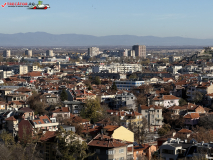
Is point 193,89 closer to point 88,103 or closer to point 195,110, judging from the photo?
point 195,110

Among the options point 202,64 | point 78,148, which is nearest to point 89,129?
point 78,148

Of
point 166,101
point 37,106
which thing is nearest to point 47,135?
point 37,106

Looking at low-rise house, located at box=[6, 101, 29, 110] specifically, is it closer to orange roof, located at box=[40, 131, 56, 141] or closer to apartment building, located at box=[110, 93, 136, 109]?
apartment building, located at box=[110, 93, 136, 109]

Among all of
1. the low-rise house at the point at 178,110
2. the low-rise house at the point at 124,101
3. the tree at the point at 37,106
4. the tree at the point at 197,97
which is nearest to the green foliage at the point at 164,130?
the low-rise house at the point at 178,110

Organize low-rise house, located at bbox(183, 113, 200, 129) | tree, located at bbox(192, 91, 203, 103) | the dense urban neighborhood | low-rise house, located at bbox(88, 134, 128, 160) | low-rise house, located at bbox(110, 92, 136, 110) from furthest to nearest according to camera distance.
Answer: tree, located at bbox(192, 91, 203, 103) < low-rise house, located at bbox(110, 92, 136, 110) < low-rise house, located at bbox(183, 113, 200, 129) < low-rise house, located at bbox(88, 134, 128, 160) < the dense urban neighborhood

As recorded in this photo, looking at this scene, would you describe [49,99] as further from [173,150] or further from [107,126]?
[173,150]

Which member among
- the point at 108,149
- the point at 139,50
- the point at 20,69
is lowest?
the point at 139,50

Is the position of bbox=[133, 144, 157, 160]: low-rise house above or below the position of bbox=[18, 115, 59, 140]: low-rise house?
below

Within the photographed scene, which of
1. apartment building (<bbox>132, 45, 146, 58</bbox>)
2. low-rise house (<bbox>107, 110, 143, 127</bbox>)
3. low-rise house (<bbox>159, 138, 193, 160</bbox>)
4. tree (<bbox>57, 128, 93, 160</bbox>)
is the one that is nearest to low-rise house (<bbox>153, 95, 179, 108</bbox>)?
low-rise house (<bbox>107, 110, 143, 127</bbox>)
